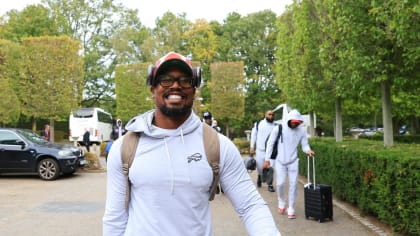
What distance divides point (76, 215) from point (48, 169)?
659cm

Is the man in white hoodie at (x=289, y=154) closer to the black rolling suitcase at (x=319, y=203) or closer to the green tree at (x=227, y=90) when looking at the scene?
the black rolling suitcase at (x=319, y=203)

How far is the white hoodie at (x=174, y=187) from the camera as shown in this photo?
204cm

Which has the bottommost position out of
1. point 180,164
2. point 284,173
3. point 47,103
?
point 284,173

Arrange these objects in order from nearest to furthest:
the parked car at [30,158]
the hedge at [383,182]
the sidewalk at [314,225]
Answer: the hedge at [383,182] → the sidewalk at [314,225] → the parked car at [30,158]

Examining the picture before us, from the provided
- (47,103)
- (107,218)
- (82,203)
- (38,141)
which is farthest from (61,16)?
(107,218)

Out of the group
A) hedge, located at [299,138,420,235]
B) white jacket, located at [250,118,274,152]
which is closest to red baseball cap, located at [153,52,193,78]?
hedge, located at [299,138,420,235]

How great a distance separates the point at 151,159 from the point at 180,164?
134mm

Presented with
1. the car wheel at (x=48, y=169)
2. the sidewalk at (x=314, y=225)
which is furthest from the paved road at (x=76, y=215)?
the car wheel at (x=48, y=169)

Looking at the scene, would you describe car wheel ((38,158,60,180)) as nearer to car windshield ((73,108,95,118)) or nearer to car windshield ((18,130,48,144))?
car windshield ((18,130,48,144))

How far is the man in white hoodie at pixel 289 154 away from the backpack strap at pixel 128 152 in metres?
6.26

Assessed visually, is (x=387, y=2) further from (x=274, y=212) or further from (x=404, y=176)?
(x=274, y=212)

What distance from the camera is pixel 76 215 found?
8.75 metres

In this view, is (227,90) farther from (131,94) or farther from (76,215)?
(76,215)

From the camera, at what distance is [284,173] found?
8281mm
